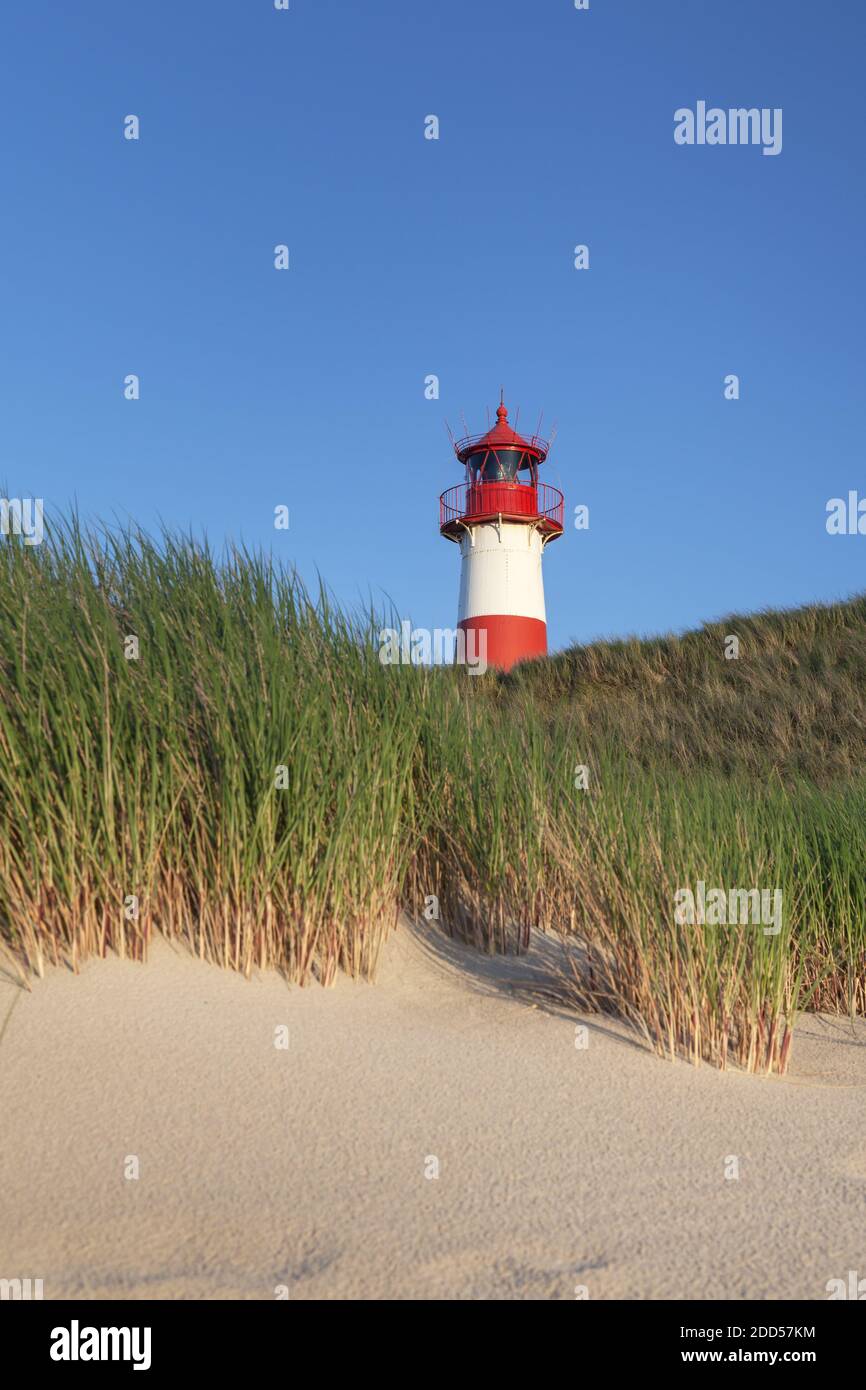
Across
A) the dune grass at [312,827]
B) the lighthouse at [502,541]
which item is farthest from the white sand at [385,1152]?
the lighthouse at [502,541]

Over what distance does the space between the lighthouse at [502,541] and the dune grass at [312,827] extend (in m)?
17.5

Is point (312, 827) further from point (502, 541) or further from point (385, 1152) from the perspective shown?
point (502, 541)

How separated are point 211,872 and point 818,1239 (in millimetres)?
2196

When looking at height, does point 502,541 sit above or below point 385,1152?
above

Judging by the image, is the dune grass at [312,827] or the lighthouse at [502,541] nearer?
the dune grass at [312,827]

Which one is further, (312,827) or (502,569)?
(502,569)

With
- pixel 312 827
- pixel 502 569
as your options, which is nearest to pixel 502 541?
pixel 502 569

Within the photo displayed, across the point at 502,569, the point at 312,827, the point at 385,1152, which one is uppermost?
the point at 502,569

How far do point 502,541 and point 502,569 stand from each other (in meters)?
0.61

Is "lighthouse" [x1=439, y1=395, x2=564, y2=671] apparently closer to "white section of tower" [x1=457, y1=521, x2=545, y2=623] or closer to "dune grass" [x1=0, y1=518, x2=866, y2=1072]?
"white section of tower" [x1=457, y1=521, x2=545, y2=623]

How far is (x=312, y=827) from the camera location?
376cm

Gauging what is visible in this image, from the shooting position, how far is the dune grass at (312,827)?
3480 mm

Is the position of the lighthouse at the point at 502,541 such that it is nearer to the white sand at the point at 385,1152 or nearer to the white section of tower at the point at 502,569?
the white section of tower at the point at 502,569
